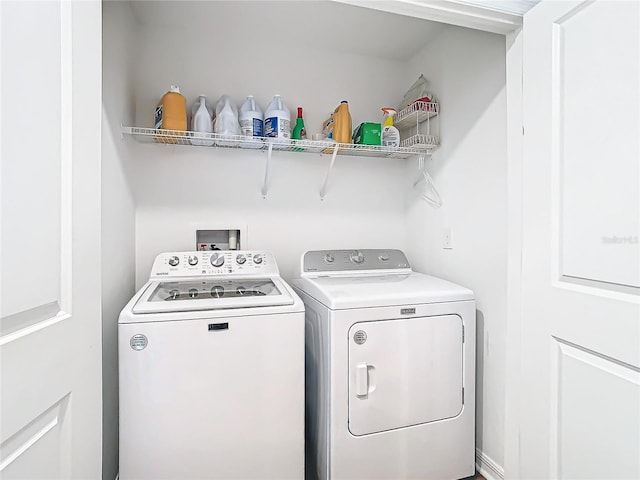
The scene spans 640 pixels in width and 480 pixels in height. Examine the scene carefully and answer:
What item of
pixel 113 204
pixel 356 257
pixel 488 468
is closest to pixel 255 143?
pixel 113 204

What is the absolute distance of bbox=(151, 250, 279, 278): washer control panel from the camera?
1.91 m

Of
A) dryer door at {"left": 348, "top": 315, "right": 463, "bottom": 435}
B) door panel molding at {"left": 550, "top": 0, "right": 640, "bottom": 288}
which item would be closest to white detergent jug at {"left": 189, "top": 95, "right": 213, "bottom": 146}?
dryer door at {"left": 348, "top": 315, "right": 463, "bottom": 435}

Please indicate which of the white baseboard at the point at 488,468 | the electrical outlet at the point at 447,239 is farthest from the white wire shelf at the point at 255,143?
the white baseboard at the point at 488,468

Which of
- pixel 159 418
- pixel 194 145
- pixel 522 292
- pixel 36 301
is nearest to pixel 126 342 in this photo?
pixel 159 418

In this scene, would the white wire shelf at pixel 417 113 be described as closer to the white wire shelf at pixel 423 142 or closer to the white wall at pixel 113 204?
the white wire shelf at pixel 423 142

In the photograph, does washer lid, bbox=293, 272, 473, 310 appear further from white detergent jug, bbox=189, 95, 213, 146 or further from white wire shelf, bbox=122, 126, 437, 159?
white detergent jug, bbox=189, 95, 213, 146

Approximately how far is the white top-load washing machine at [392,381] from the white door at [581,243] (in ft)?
1.36

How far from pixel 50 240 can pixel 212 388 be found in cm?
93

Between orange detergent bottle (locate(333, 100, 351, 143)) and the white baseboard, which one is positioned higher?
orange detergent bottle (locate(333, 100, 351, 143))

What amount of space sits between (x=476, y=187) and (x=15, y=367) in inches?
76.0

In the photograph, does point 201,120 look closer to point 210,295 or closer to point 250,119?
point 250,119

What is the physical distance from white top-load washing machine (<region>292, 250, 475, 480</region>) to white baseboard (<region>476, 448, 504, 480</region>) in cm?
11

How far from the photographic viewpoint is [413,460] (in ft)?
5.39

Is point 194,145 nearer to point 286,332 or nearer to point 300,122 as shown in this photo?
point 300,122
